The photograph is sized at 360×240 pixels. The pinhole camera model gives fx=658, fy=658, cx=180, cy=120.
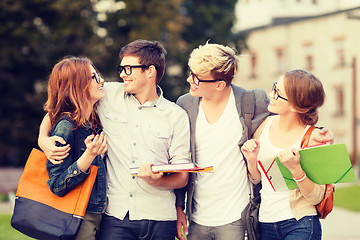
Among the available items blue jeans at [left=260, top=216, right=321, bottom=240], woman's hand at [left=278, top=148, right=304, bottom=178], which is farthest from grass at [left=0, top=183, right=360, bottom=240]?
woman's hand at [left=278, top=148, right=304, bottom=178]

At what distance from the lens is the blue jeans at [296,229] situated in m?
4.06

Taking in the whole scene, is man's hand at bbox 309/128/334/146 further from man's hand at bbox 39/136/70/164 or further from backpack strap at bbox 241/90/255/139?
man's hand at bbox 39/136/70/164

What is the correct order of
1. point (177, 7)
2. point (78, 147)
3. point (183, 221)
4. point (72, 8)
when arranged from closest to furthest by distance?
point (78, 147)
point (183, 221)
point (72, 8)
point (177, 7)

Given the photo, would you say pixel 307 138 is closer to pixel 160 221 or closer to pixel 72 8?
pixel 160 221

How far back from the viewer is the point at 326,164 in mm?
3910

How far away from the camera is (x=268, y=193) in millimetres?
4246

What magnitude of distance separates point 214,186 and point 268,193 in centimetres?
37

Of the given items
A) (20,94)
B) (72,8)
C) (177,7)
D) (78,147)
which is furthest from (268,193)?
(20,94)

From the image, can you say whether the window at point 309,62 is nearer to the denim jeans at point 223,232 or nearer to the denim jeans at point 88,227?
the denim jeans at point 223,232

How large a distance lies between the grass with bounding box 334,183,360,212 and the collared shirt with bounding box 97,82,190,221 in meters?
11.5

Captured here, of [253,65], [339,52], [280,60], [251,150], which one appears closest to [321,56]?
[339,52]

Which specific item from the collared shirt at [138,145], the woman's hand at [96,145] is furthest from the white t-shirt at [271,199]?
the woman's hand at [96,145]

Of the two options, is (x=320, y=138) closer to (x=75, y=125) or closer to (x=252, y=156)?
(x=252, y=156)

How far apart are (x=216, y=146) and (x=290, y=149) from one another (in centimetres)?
63
